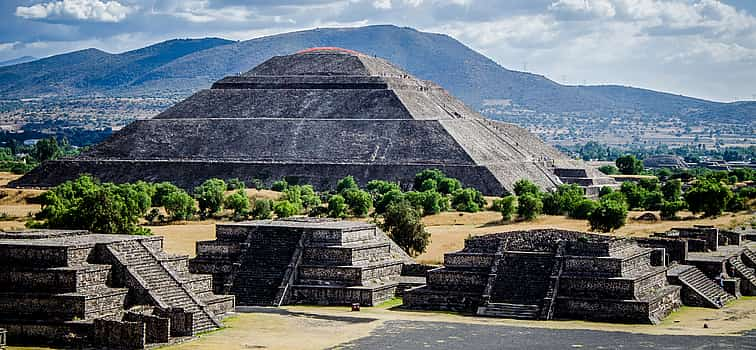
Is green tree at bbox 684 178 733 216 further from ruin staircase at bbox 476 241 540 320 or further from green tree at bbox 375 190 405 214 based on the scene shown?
ruin staircase at bbox 476 241 540 320

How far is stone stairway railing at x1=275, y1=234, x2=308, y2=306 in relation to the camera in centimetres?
4900

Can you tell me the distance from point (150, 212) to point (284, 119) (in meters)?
43.0

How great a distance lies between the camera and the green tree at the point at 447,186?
106750 millimetres

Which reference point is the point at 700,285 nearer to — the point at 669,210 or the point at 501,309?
the point at 501,309

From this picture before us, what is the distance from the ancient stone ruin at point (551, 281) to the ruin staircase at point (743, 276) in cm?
630

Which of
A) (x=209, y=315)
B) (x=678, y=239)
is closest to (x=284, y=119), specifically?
(x=678, y=239)

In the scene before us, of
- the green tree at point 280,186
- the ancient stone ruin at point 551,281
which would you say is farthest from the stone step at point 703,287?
the green tree at point 280,186

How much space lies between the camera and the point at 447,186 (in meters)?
107

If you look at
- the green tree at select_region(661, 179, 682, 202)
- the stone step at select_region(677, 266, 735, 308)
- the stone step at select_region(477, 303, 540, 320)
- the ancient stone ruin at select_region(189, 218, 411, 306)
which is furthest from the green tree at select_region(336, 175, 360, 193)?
the stone step at select_region(477, 303, 540, 320)

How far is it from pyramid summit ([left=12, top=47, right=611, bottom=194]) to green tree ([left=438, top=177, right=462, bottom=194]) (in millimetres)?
4650

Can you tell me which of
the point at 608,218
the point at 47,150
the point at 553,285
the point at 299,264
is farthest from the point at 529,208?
the point at 47,150

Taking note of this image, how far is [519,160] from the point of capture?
422 feet

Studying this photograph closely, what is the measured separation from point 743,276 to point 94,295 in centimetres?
2730

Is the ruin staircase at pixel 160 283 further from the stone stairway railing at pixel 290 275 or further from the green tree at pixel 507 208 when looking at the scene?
the green tree at pixel 507 208
